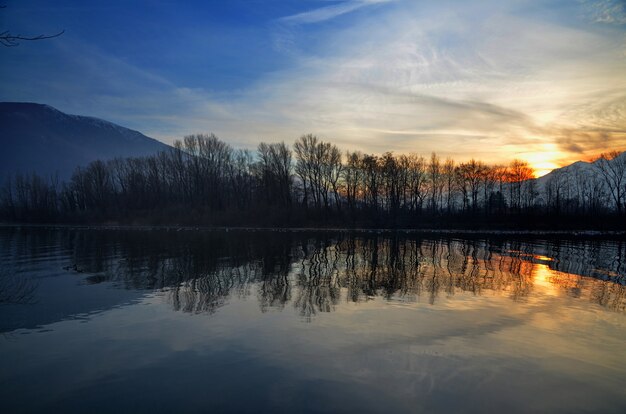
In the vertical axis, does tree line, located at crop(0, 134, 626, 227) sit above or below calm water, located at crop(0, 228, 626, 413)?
above

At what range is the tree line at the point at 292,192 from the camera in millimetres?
75438

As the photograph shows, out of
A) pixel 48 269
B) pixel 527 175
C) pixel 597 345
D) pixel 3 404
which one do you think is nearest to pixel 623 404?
pixel 597 345

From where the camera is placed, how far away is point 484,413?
6961mm

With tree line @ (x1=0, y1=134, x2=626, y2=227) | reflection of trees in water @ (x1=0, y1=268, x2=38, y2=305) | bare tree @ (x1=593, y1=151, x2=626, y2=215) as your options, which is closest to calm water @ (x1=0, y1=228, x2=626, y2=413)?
reflection of trees in water @ (x1=0, y1=268, x2=38, y2=305)

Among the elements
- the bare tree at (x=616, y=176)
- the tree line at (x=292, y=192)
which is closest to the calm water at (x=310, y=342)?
the tree line at (x=292, y=192)

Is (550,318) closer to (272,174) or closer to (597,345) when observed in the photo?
(597,345)

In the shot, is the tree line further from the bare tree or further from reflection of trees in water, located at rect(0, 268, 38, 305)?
reflection of trees in water, located at rect(0, 268, 38, 305)

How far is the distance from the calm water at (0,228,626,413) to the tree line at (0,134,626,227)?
52.8 metres

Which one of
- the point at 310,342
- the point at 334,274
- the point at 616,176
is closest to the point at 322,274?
the point at 334,274

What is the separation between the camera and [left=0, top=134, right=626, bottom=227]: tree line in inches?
2970

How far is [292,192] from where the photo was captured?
8706 centimetres

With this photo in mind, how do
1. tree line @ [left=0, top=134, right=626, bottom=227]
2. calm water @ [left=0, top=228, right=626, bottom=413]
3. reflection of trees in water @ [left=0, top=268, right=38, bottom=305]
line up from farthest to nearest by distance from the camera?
tree line @ [left=0, top=134, right=626, bottom=227]
reflection of trees in water @ [left=0, top=268, right=38, bottom=305]
calm water @ [left=0, top=228, right=626, bottom=413]

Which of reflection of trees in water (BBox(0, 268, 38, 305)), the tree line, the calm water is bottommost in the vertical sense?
the calm water

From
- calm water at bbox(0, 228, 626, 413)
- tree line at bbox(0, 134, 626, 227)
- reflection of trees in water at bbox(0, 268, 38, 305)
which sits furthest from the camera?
tree line at bbox(0, 134, 626, 227)
